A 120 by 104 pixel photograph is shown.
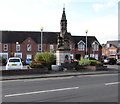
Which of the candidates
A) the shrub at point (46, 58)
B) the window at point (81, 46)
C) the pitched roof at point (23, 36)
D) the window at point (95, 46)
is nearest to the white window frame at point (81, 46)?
the window at point (81, 46)

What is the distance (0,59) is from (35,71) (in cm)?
1887

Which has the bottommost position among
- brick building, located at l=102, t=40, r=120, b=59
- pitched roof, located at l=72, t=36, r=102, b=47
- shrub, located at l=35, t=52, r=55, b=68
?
shrub, located at l=35, t=52, r=55, b=68

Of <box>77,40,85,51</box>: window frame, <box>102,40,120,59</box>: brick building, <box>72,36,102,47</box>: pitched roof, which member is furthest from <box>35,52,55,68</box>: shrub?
<box>102,40,120,59</box>: brick building

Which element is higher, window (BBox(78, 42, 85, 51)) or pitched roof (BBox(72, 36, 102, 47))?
pitched roof (BBox(72, 36, 102, 47))

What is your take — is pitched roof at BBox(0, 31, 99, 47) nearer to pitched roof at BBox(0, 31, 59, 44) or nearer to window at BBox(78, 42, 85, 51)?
pitched roof at BBox(0, 31, 59, 44)

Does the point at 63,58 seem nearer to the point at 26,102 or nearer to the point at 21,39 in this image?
the point at 26,102

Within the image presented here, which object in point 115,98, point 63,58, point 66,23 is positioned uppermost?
point 66,23

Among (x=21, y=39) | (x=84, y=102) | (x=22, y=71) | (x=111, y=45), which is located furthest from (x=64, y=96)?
(x=111, y=45)

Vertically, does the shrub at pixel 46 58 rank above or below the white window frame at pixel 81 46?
below

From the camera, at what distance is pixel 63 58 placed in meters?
22.5

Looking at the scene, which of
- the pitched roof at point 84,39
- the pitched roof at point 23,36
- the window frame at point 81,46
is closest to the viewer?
the pitched roof at point 23,36

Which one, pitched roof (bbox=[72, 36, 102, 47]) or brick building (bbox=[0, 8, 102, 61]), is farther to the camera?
pitched roof (bbox=[72, 36, 102, 47])

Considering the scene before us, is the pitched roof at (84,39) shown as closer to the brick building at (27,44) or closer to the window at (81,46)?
the brick building at (27,44)

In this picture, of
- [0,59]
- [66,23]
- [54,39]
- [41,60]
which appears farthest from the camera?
[54,39]
